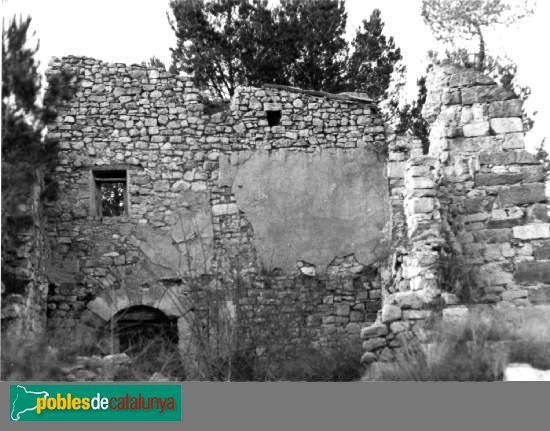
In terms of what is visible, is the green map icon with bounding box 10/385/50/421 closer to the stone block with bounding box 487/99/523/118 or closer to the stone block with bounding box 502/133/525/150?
the stone block with bounding box 502/133/525/150

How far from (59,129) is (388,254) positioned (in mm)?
4335

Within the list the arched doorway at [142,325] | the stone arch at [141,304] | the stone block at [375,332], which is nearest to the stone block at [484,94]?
the stone block at [375,332]

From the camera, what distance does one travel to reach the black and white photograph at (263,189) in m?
10.1

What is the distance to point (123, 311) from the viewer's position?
11898 mm

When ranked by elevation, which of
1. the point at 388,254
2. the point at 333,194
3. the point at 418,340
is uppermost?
the point at 333,194

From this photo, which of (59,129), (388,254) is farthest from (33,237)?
(388,254)

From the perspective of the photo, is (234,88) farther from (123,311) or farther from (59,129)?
(123,311)

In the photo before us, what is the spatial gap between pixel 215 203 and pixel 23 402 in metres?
5.31

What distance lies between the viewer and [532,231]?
1003cm

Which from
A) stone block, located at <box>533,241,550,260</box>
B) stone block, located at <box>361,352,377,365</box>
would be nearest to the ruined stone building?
stone block, located at <box>533,241,550,260</box>

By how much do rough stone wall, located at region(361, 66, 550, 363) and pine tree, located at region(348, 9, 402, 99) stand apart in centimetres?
172

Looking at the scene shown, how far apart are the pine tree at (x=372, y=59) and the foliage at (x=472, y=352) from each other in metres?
4.57

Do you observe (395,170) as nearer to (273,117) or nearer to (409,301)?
(273,117)

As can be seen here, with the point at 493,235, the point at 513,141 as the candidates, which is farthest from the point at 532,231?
the point at 513,141
